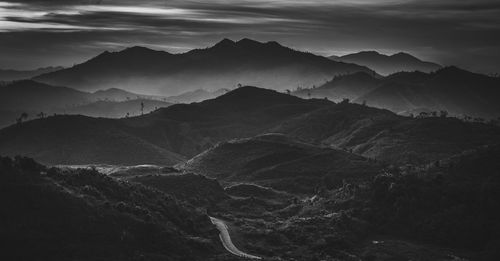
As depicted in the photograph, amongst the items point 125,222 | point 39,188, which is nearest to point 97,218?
point 125,222

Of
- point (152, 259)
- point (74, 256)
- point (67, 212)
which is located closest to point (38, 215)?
point (67, 212)

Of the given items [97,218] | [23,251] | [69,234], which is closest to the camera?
[23,251]

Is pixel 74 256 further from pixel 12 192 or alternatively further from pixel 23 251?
pixel 12 192

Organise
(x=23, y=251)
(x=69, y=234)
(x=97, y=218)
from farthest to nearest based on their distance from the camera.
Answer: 1. (x=97, y=218)
2. (x=69, y=234)
3. (x=23, y=251)

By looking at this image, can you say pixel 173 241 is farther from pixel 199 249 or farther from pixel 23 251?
pixel 23 251

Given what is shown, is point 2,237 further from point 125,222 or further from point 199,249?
point 199,249

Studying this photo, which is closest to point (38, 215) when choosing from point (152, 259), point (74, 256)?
point (74, 256)

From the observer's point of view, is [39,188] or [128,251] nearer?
[128,251]

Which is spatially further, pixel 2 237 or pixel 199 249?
pixel 199 249
